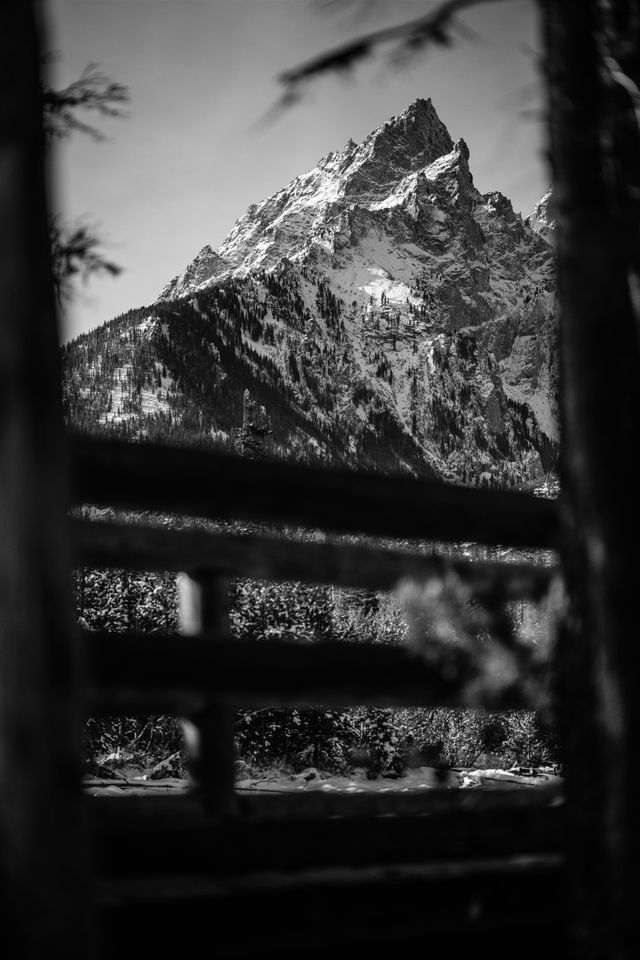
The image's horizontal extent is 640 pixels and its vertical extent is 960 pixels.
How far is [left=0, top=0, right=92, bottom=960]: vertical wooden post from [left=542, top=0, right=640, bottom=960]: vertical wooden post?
1.56m

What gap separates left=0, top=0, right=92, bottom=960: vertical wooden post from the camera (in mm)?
2025

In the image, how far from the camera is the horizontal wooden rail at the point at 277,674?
318cm

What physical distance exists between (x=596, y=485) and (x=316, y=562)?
1.32 m

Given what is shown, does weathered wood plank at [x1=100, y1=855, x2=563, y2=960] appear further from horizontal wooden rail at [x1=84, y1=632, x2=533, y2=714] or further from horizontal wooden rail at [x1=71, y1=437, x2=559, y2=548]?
horizontal wooden rail at [x1=71, y1=437, x2=559, y2=548]

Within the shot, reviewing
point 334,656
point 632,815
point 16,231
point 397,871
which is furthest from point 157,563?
point 632,815

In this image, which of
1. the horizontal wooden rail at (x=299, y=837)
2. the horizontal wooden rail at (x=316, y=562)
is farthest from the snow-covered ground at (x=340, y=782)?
the horizontal wooden rail at (x=316, y=562)

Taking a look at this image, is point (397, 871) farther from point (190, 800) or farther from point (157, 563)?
point (157, 563)

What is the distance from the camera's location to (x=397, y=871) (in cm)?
296

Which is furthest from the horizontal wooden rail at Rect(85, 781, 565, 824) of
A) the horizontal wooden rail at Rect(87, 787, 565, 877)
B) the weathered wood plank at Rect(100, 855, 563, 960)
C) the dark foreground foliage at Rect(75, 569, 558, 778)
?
the dark foreground foliage at Rect(75, 569, 558, 778)

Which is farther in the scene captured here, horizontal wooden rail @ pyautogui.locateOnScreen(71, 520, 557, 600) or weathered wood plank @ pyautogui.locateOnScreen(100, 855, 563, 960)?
horizontal wooden rail @ pyautogui.locateOnScreen(71, 520, 557, 600)

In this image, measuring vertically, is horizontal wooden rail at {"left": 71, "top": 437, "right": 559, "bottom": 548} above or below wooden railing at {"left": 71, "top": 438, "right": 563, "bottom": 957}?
above

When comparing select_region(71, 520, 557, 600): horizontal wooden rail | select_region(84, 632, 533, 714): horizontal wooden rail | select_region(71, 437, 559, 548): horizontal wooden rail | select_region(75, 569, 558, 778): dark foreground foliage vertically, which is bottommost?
select_region(75, 569, 558, 778): dark foreground foliage

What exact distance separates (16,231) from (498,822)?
8.74 feet

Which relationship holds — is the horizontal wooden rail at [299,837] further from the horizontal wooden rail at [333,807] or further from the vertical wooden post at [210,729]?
the vertical wooden post at [210,729]
